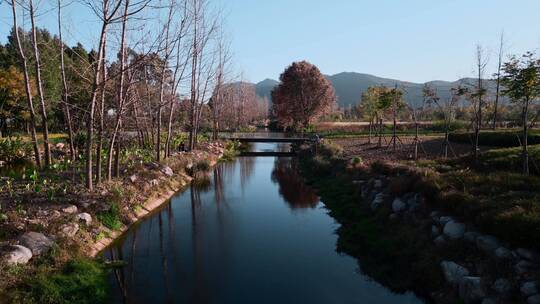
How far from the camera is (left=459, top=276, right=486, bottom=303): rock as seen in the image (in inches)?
243

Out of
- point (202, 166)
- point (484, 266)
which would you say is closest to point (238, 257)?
point (484, 266)

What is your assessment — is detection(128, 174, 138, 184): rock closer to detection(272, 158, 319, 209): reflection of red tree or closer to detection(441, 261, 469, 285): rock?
detection(272, 158, 319, 209): reflection of red tree

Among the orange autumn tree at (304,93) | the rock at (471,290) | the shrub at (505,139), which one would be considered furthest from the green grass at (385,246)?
the orange autumn tree at (304,93)

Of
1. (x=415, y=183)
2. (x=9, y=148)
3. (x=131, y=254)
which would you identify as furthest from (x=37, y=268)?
(x=9, y=148)

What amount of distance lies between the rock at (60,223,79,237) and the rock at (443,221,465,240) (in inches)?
309

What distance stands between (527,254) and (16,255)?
850 centimetres

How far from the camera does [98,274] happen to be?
7.64 metres

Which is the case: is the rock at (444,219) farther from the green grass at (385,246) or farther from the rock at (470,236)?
the rock at (470,236)

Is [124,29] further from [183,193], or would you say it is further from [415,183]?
[415,183]

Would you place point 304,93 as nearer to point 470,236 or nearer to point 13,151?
point 13,151

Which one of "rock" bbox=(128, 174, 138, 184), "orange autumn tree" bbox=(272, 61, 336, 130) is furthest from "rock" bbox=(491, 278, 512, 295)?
"orange autumn tree" bbox=(272, 61, 336, 130)

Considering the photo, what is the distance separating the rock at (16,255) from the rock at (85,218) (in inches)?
78.9

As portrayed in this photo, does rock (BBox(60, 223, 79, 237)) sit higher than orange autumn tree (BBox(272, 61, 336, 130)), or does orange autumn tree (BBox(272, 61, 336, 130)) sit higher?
orange autumn tree (BBox(272, 61, 336, 130))

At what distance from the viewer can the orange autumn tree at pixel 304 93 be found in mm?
43969
